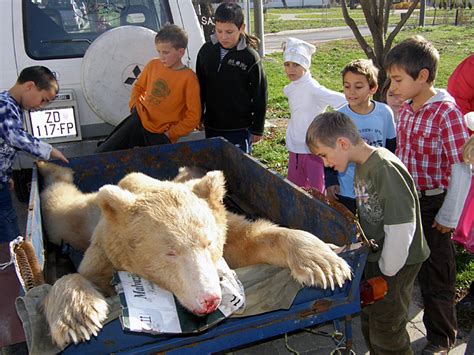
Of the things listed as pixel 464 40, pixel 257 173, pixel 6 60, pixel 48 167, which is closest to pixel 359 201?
pixel 257 173

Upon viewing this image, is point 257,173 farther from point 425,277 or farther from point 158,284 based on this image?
point 158,284

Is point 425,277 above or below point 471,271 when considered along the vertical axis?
above

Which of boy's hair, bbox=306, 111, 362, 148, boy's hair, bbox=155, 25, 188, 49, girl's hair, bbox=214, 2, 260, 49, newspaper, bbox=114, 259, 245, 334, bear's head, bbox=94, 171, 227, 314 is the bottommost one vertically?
newspaper, bbox=114, 259, 245, 334

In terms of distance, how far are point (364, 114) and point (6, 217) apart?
272 cm

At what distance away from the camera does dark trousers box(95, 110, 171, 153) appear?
407 cm

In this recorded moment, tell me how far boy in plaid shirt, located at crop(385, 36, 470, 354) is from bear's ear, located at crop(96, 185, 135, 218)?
1.70 m

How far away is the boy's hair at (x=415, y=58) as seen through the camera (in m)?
2.75

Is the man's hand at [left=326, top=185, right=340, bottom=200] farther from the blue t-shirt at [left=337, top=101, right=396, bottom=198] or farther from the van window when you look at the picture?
the van window

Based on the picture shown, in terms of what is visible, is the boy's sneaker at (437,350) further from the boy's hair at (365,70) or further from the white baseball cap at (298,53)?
the white baseball cap at (298,53)

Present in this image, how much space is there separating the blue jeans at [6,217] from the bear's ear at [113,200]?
1889 millimetres

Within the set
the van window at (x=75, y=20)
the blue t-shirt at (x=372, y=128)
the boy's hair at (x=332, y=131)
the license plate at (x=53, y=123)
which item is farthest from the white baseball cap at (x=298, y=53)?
the license plate at (x=53, y=123)

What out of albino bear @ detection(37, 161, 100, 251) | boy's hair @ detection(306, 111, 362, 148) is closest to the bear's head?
boy's hair @ detection(306, 111, 362, 148)

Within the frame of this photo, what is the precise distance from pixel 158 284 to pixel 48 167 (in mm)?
1856

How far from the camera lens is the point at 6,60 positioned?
13.8ft
